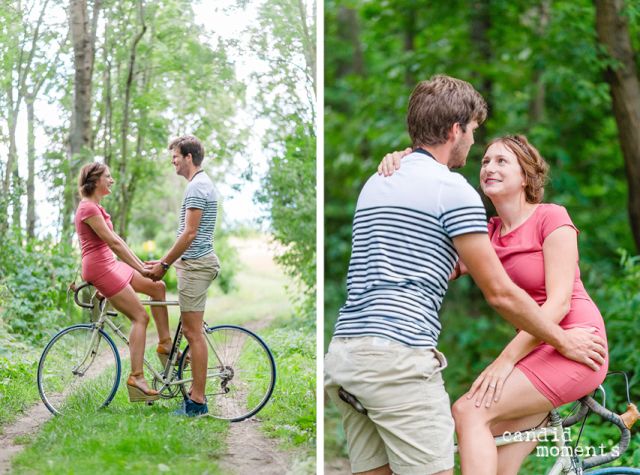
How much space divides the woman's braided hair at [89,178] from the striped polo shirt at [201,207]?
48cm

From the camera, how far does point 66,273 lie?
3477mm

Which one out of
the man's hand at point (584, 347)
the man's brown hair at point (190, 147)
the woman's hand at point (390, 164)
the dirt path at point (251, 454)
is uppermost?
the man's brown hair at point (190, 147)

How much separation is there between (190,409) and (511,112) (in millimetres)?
5333

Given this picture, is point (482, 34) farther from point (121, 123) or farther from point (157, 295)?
point (157, 295)

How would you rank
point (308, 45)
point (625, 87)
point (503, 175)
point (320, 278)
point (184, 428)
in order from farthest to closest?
point (625, 87)
point (308, 45)
point (184, 428)
point (320, 278)
point (503, 175)

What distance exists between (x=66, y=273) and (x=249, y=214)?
1149 millimetres

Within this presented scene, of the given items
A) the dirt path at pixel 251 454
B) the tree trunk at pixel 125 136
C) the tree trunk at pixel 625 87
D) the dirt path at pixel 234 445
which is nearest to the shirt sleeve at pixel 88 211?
the tree trunk at pixel 125 136

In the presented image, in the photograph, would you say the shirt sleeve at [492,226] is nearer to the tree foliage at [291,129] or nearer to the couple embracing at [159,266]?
the couple embracing at [159,266]

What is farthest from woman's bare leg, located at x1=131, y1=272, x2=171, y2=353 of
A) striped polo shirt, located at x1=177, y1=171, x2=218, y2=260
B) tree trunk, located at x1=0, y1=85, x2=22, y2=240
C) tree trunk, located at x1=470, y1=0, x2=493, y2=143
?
tree trunk, located at x1=470, y1=0, x2=493, y2=143

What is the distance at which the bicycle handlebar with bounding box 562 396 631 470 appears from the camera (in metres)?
2.05

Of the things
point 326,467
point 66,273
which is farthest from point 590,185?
point 66,273

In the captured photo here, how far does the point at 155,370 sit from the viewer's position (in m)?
3.37

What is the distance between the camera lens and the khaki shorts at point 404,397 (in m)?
1.80

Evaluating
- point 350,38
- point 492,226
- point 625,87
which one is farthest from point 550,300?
point 350,38
